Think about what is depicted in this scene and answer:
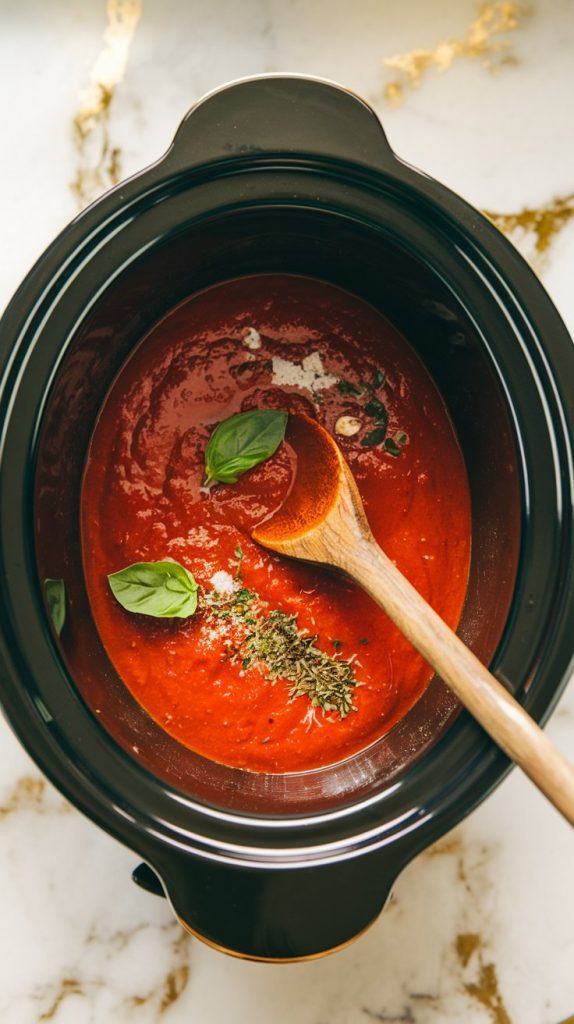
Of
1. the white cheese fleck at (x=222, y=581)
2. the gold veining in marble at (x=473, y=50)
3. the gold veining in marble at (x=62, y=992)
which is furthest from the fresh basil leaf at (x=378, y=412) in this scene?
the gold veining in marble at (x=62, y=992)

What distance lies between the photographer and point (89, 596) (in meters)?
1.31

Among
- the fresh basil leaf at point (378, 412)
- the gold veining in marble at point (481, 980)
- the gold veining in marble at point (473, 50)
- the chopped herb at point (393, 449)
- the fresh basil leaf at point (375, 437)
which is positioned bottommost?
the gold veining in marble at point (481, 980)

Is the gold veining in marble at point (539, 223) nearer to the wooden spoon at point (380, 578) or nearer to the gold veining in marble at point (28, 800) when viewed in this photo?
the wooden spoon at point (380, 578)

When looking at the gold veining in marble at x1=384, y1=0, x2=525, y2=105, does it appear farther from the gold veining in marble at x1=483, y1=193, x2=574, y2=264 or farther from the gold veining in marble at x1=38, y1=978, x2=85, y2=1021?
the gold veining in marble at x1=38, y1=978, x2=85, y2=1021

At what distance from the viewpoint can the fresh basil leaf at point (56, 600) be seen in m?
1.16

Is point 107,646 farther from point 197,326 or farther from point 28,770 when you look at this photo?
point 197,326

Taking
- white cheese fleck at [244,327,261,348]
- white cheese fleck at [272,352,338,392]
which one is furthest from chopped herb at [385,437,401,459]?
white cheese fleck at [244,327,261,348]

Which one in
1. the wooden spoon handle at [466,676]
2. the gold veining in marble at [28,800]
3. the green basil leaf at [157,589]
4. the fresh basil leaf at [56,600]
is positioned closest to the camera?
the wooden spoon handle at [466,676]

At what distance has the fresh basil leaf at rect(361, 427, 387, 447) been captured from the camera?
133 cm

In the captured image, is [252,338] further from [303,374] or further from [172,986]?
[172,986]

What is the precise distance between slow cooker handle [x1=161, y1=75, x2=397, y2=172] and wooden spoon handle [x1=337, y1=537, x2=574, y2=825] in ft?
1.74

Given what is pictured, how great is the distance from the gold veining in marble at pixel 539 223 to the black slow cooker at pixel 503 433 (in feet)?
1.18

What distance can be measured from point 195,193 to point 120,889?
1099mm

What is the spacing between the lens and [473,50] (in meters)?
1.41
